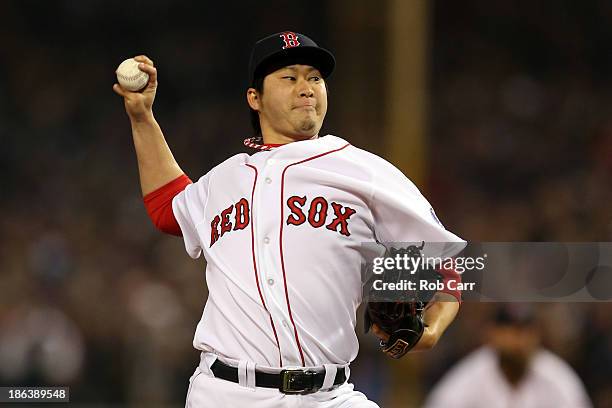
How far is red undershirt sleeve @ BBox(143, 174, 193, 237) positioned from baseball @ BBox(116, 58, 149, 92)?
221mm

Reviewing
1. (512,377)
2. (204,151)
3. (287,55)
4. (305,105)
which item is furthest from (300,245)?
(204,151)

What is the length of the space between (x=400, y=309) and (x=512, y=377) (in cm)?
120

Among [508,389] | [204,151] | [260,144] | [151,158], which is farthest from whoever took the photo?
[204,151]

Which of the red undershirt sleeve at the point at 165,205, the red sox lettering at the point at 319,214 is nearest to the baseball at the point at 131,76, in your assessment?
the red undershirt sleeve at the point at 165,205

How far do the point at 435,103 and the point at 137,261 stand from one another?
2.29 meters

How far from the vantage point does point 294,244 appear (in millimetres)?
1978

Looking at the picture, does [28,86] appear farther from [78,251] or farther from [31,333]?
[31,333]

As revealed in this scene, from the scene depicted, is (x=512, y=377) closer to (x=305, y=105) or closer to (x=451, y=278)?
(x=451, y=278)

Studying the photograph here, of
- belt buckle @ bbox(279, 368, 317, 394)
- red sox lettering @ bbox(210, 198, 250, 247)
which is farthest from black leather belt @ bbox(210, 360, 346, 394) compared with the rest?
red sox lettering @ bbox(210, 198, 250, 247)

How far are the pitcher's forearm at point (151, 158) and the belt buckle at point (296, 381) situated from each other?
573 millimetres

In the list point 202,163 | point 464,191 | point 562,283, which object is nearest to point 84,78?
point 202,163

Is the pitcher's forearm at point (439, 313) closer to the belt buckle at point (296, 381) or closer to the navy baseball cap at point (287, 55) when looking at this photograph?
the belt buckle at point (296, 381)

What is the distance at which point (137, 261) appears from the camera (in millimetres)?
5820

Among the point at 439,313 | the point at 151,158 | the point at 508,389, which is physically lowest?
the point at 508,389
